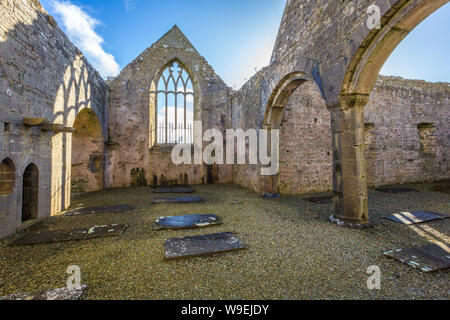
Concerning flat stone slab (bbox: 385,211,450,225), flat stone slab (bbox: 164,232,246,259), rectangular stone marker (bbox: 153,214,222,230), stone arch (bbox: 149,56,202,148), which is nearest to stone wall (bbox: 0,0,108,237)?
rectangular stone marker (bbox: 153,214,222,230)

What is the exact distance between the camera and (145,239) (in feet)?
10.0

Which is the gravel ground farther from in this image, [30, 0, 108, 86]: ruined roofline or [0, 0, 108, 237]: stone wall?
[30, 0, 108, 86]: ruined roofline

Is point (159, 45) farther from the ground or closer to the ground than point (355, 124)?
farther from the ground

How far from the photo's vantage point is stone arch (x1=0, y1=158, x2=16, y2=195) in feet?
10.4

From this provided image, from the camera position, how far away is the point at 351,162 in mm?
3535

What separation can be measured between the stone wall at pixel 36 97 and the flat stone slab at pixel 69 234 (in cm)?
43

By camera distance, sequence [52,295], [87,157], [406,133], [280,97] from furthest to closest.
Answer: [406,133], [87,157], [280,97], [52,295]

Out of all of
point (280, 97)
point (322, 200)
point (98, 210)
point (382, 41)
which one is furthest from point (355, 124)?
point (98, 210)

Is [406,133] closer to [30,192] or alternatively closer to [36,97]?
[36,97]

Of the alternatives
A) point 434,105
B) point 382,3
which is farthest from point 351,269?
point 434,105

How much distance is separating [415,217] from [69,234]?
6.16 meters

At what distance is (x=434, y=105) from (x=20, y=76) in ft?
45.7

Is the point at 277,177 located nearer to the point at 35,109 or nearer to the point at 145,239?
the point at 145,239
